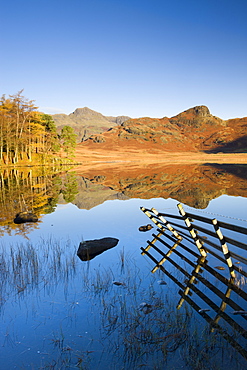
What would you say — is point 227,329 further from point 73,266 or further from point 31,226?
point 31,226

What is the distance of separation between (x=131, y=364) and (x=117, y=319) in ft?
3.86

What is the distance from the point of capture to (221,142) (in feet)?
545

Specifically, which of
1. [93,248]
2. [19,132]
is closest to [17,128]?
[19,132]

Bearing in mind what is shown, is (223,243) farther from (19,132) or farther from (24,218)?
(19,132)

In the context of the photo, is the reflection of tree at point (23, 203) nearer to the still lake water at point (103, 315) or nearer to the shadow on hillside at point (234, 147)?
the still lake water at point (103, 315)

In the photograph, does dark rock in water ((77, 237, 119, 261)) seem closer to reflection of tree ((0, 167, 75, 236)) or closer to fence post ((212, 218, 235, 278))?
reflection of tree ((0, 167, 75, 236))

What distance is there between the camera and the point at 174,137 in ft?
578

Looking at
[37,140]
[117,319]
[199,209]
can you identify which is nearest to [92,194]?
[199,209]

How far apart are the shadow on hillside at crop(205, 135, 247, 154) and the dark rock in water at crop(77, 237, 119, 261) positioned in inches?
6095

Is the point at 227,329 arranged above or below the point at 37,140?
below

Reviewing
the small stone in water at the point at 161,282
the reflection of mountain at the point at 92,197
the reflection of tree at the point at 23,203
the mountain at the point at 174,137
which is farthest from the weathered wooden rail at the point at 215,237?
the mountain at the point at 174,137

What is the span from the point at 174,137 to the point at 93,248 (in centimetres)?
17418

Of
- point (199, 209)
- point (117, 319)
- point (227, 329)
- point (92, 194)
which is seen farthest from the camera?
point (92, 194)

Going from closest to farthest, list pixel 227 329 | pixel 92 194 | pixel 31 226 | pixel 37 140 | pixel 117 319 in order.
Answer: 1. pixel 227 329
2. pixel 117 319
3. pixel 31 226
4. pixel 92 194
5. pixel 37 140
